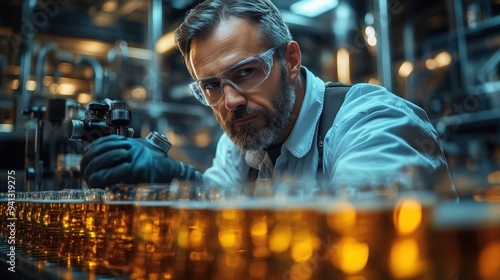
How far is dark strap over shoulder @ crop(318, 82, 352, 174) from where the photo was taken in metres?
1.67

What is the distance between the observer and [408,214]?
0.60m

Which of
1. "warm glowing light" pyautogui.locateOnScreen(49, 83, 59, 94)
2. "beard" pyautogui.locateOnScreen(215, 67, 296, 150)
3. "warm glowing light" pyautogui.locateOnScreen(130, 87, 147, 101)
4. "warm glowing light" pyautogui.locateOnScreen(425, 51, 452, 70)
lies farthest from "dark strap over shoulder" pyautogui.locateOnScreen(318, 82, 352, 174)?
"warm glowing light" pyautogui.locateOnScreen(425, 51, 452, 70)

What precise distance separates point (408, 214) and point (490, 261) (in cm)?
10

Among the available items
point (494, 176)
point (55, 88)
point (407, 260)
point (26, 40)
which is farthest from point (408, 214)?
point (26, 40)

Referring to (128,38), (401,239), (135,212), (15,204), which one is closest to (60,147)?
(15,204)

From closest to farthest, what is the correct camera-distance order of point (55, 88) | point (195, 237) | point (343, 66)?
1. point (195, 237)
2. point (55, 88)
3. point (343, 66)

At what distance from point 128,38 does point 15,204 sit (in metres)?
3.72

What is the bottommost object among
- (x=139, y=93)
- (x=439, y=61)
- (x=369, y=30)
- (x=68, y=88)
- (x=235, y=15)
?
(x=235, y=15)

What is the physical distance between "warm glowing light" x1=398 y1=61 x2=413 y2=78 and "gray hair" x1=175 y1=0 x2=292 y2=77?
319 cm

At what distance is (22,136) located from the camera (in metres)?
2.37

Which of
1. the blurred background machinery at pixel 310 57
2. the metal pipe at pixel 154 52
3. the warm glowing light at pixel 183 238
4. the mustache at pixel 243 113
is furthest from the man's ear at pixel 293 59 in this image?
the metal pipe at pixel 154 52

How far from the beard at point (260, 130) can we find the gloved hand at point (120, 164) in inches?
20.9

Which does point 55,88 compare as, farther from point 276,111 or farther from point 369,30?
point 369,30

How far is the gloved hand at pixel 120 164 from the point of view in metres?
1.02
